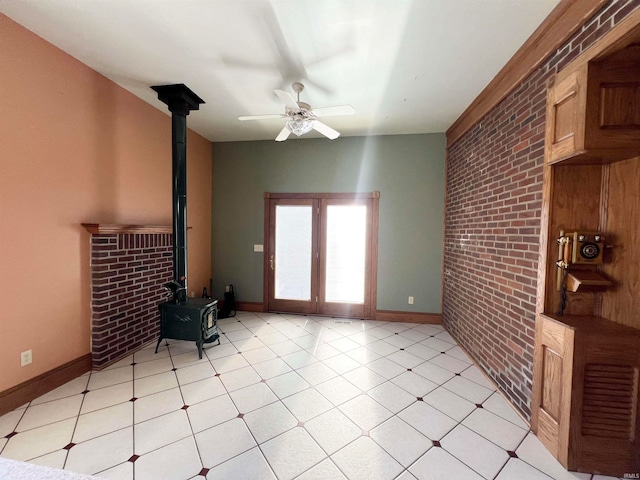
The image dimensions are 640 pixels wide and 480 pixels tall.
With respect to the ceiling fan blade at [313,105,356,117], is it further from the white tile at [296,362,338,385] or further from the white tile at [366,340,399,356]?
the white tile at [366,340,399,356]

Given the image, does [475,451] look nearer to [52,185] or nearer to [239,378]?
[239,378]

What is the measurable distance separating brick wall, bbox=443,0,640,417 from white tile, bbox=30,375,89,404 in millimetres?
3579

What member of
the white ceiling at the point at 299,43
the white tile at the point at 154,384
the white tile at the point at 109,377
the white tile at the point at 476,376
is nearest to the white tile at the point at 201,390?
the white tile at the point at 154,384

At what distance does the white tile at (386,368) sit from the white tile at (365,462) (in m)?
0.84

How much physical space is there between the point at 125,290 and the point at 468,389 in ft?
11.7

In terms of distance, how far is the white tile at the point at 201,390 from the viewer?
2.04m

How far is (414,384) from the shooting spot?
2273 mm

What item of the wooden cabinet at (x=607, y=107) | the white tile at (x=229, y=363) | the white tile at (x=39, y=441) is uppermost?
the wooden cabinet at (x=607, y=107)

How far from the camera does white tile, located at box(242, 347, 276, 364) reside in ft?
8.79

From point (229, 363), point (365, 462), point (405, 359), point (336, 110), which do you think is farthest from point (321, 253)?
point (365, 462)

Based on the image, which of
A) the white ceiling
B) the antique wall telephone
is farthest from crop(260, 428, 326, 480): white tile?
the white ceiling

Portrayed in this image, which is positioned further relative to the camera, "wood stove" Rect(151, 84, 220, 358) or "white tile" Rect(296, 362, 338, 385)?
"wood stove" Rect(151, 84, 220, 358)

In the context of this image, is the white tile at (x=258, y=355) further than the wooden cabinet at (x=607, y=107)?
Yes

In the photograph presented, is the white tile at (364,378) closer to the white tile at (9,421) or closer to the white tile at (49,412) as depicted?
the white tile at (49,412)
